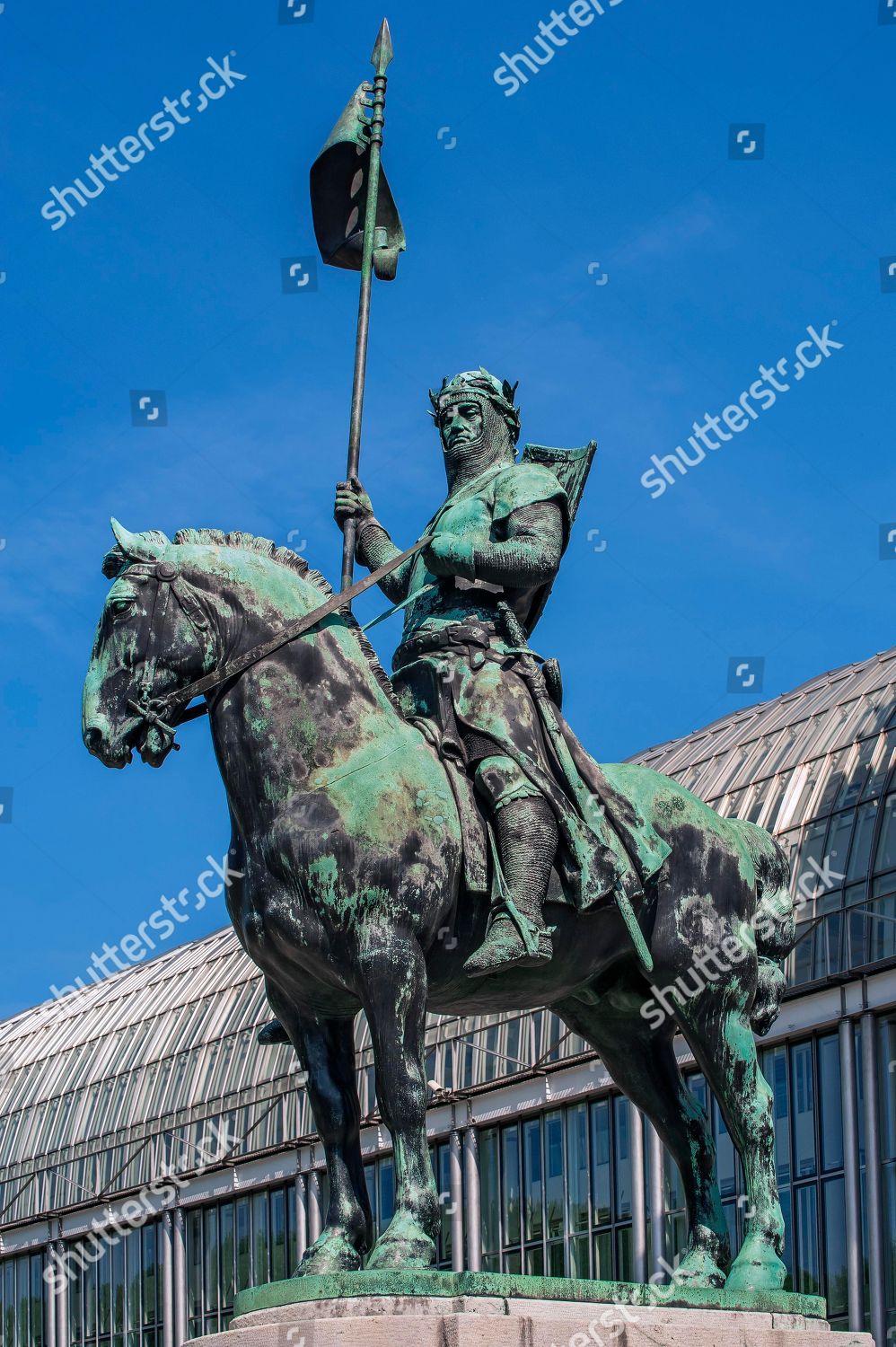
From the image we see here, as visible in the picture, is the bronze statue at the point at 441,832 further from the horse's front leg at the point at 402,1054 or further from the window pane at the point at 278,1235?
the window pane at the point at 278,1235

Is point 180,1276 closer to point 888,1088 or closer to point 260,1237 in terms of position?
point 260,1237

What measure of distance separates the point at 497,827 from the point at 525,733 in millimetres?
693

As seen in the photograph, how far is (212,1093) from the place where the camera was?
167ft

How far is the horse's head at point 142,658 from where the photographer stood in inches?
545

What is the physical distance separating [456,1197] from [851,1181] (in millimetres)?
9439

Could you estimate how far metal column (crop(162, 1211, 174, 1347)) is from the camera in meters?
51.7

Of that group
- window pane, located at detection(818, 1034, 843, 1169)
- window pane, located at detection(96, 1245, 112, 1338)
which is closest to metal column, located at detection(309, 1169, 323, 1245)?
window pane, located at detection(96, 1245, 112, 1338)

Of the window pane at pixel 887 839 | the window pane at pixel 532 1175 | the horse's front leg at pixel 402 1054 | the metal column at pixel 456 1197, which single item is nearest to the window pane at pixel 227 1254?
the metal column at pixel 456 1197

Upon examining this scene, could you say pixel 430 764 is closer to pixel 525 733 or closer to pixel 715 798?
pixel 525 733

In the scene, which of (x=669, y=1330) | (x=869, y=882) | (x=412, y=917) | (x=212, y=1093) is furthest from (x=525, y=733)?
(x=212, y=1093)

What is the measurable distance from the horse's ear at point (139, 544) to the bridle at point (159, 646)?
0.05 meters

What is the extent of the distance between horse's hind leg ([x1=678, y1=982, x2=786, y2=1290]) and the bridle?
3549mm

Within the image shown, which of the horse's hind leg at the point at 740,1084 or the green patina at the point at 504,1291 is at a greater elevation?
the horse's hind leg at the point at 740,1084

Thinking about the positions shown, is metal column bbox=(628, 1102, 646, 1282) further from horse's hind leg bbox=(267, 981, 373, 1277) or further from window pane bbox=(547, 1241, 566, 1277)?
horse's hind leg bbox=(267, 981, 373, 1277)
